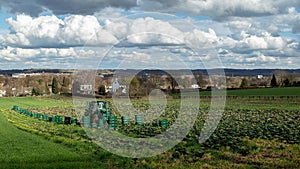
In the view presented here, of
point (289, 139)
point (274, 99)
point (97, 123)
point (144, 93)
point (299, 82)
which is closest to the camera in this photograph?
point (289, 139)

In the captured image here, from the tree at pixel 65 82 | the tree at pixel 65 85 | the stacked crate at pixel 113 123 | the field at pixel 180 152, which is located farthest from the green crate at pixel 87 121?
the tree at pixel 65 82

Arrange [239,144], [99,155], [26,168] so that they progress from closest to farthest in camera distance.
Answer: [26,168], [99,155], [239,144]

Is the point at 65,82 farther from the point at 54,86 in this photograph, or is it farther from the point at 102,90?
the point at 102,90

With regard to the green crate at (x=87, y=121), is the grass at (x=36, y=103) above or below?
below

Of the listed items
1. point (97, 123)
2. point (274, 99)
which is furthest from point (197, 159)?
point (274, 99)

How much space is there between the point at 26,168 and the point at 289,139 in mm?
12365

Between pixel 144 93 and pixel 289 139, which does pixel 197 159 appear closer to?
pixel 289 139

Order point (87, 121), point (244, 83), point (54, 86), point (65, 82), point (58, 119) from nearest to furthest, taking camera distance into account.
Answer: point (87, 121), point (58, 119), point (244, 83), point (54, 86), point (65, 82)

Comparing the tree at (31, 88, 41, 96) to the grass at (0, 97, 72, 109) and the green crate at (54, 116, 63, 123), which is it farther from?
the green crate at (54, 116, 63, 123)

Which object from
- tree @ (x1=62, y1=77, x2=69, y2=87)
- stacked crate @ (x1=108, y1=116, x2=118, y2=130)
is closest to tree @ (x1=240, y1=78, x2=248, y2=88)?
tree @ (x1=62, y1=77, x2=69, y2=87)

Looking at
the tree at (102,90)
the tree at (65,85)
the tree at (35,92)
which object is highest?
the tree at (102,90)

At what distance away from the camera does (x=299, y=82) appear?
91.1 meters

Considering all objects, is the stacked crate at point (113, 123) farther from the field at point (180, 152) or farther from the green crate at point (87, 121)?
the field at point (180, 152)

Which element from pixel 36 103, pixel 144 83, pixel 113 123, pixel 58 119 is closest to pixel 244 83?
pixel 36 103
